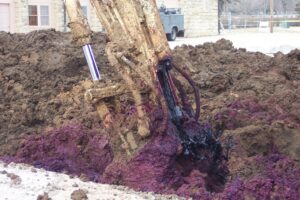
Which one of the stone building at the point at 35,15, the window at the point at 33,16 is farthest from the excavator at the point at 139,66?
the window at the point at 33,16

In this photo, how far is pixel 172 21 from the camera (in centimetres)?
3850

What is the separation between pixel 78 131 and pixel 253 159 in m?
2.32

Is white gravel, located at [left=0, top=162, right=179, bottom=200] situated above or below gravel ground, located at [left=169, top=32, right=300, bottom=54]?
below

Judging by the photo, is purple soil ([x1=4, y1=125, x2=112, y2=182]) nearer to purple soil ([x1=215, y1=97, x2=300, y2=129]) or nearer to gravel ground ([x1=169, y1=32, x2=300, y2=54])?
purple soil ([x1=215, y1=97, x2=300, y2=129])

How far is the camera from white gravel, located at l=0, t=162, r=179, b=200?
5.67 meters

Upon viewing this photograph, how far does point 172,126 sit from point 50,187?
1161mm

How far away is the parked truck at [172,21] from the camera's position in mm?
37781

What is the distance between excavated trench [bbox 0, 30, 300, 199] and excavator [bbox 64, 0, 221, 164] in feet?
0.24

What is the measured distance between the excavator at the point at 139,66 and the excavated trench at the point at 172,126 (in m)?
0.07

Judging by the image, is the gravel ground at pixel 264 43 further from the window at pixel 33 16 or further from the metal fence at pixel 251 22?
the metal fence at pixel 251 22

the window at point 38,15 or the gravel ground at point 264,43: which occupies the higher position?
the window at point 38,15

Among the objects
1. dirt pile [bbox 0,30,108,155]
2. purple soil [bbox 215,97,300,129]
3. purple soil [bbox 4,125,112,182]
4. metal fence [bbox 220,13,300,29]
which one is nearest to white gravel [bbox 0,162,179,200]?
purple soil [bbox 4,125,112,182]

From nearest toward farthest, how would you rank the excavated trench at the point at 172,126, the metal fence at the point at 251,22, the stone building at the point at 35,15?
the excavated trench at the point at 172,126 → the stone building at the point at 35,15 → the metal fence at the point at 251,22

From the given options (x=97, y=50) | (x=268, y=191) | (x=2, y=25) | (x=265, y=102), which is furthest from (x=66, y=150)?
(x=2, y=25)
